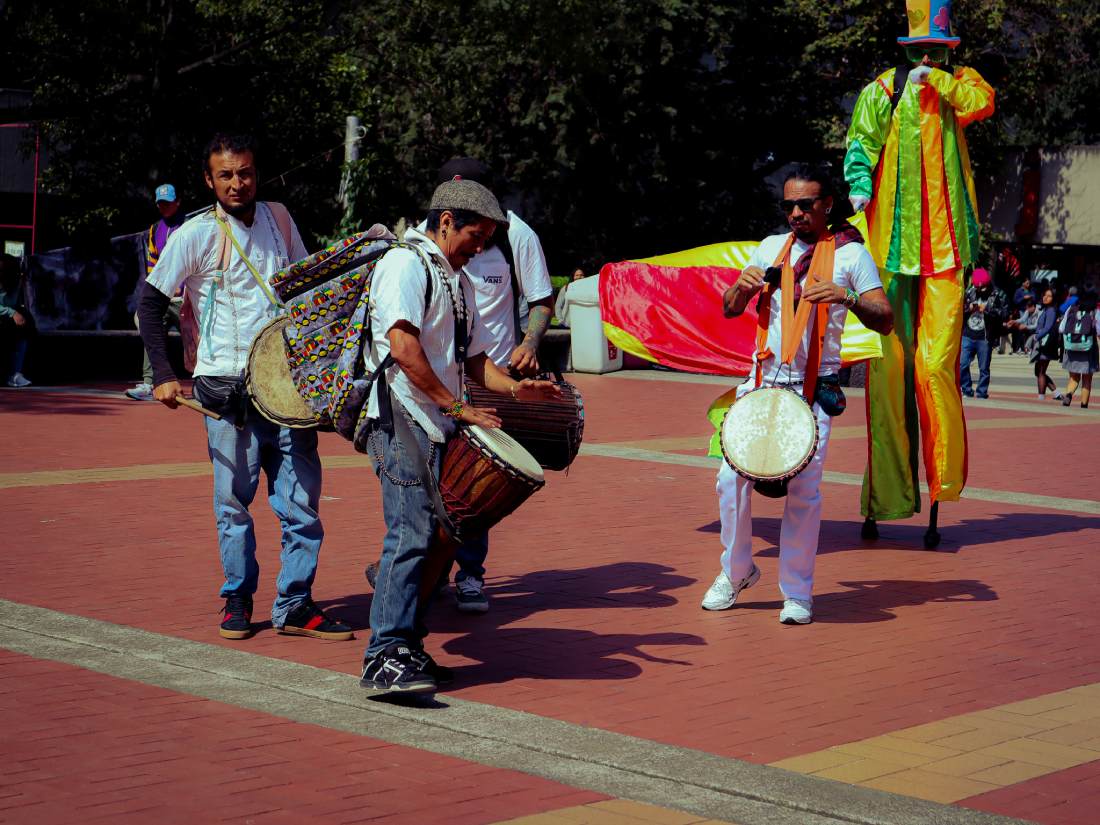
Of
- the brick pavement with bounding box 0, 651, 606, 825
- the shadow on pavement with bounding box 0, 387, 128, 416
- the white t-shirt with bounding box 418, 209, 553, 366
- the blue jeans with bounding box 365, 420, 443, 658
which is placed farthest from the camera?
the shadow on pavement with bounding box 0, 387, 128, 416

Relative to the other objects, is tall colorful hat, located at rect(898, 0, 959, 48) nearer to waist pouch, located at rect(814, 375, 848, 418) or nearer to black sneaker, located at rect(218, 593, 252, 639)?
waist pouch, located at rect(814, 375, 848, 418)

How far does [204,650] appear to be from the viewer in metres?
5.95

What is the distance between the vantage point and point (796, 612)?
684 cm

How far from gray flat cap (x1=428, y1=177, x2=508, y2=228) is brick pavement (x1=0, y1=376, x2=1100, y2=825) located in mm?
1678

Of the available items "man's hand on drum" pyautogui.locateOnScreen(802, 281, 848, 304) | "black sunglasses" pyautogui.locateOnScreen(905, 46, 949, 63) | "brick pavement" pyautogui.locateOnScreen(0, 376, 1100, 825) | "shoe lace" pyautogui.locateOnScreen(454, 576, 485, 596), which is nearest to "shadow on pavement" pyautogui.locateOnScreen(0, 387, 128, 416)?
"brick pavement" pyautogui.locateOnScreen(0, 376, 1100, 825)

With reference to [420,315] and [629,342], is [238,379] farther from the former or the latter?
[629,342]

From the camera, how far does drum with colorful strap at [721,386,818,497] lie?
6.43 metres

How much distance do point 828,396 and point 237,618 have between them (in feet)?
8.98

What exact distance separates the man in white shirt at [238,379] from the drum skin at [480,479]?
1.12 m

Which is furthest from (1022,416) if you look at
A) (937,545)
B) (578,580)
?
(578,580)

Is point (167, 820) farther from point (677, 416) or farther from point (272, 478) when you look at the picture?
point (677, 416)

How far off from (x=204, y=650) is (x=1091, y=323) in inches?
676

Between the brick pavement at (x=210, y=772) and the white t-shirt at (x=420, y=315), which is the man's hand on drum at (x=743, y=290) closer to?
the white t-shirt at (x=420, y=315)

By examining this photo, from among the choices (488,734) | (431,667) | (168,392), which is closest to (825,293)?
(431,667)
